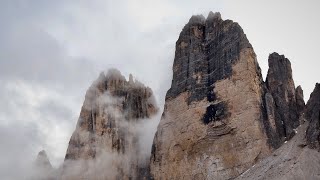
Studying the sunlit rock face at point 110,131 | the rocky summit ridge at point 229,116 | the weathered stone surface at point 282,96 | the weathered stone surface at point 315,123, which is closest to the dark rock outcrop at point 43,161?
the sunlit rock face at point 110,131

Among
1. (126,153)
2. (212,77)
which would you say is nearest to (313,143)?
(212,77)

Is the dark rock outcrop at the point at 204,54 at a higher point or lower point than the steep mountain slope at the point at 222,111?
higher

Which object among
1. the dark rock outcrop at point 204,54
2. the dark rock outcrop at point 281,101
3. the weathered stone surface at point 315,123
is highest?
the dark rock outcrop at point 204,54

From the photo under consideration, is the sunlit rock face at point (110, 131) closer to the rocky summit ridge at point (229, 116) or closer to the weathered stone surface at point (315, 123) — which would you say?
the rocky summit ridge at point (229, 116)

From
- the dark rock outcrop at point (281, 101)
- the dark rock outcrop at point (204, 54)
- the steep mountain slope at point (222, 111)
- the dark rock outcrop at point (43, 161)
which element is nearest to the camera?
the steep mountain slope at point (222, 111)

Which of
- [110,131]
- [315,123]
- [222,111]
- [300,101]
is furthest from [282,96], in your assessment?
[110,131]

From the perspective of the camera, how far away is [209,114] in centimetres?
7556

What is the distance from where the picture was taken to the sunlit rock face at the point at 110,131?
102 m

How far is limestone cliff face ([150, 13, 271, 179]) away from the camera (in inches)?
2787

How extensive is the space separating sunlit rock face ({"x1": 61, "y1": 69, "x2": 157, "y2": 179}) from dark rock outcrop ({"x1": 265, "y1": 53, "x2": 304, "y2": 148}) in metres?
29.1

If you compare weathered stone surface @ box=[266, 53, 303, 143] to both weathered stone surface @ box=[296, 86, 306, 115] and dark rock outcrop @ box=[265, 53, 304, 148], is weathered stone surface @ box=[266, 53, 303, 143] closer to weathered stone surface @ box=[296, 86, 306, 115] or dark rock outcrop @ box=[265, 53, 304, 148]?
dark rock outcrop @ box=[265, 53, 304, 148]

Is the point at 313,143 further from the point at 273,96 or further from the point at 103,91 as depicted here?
the point at 103,91

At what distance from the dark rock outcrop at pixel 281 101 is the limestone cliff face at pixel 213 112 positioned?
1.48 meters

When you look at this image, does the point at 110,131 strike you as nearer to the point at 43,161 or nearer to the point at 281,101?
the point at 43,161
